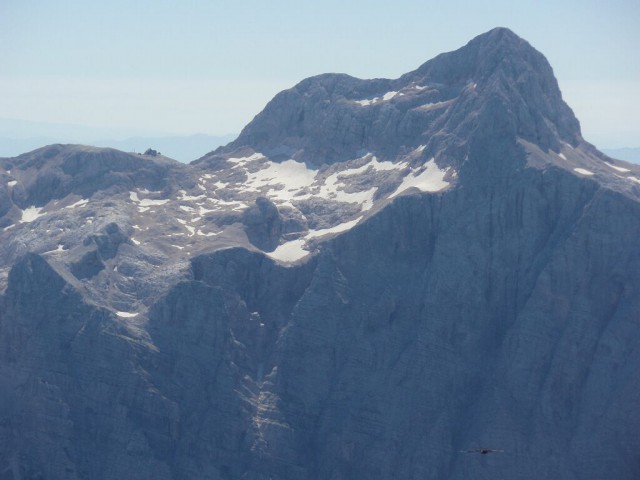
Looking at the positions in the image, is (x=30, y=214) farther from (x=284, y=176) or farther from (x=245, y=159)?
(x=284, y=176)

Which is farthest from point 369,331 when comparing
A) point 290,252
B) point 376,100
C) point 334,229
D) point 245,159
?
point 245,159

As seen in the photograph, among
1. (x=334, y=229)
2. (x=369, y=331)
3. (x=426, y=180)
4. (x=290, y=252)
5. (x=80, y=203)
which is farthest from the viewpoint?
(x=80, y=203)

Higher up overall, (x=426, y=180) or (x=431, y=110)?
(x=431, y=110)

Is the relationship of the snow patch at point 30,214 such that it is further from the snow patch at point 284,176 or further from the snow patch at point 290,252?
the snow patch at point 290,252

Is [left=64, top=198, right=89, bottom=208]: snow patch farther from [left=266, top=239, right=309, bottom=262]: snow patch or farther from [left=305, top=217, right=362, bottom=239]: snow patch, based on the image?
[left=305, top=217, right=362, bottom=239]: snow patch

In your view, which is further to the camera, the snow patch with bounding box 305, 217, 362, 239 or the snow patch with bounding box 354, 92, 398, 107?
the snow patch with bounding box 354, 92, 398, 107

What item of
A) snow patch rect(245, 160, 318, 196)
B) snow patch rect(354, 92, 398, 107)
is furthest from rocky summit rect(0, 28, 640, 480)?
snow patch rect(354, 92, 398, 107)
